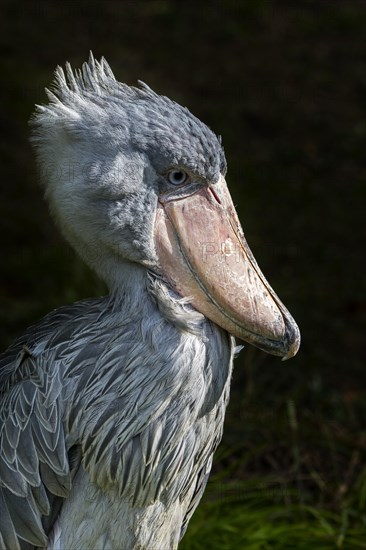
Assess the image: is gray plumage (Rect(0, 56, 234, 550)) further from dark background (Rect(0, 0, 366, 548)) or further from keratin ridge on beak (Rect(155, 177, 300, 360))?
dark background (Rect(0, 0, 366, 548))

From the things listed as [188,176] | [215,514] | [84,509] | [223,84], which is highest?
[223,84]

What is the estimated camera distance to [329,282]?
18.0 ft

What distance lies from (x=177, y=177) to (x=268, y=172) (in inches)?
148

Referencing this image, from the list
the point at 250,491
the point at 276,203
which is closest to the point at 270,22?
the point at 276,203

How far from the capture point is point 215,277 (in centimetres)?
261

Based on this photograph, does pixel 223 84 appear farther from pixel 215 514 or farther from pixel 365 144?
pixel 215 514

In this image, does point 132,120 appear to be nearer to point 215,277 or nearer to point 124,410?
point 215,277

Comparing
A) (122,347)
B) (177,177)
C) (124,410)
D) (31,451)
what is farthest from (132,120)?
(31,451)

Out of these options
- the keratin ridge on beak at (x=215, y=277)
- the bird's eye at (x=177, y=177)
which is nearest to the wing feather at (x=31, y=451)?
the keratin ridge on beak at (x=215, y=277)

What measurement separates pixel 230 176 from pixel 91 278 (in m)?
1.44

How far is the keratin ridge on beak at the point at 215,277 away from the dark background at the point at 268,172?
5.41ft

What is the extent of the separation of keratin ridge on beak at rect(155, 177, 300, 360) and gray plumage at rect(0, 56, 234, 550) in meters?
0.04

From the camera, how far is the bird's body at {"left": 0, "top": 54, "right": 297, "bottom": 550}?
257 cm

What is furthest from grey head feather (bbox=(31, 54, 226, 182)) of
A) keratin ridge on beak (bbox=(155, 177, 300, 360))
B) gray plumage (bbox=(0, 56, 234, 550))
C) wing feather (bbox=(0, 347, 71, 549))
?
wing feather (bbox=(0, 347, 71, 549))
